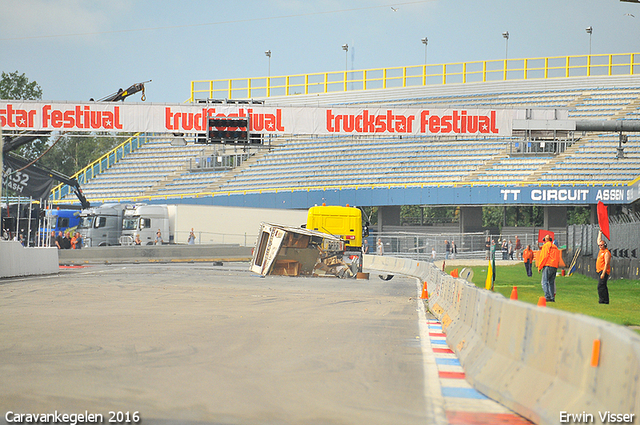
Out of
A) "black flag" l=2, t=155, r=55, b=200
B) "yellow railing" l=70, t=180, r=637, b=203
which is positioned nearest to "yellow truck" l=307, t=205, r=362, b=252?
"black flag" l=2, t=155, r=55, b=200

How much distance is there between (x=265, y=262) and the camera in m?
26.7

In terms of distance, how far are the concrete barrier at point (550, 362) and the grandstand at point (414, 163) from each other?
137ft

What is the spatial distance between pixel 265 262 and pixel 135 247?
1562 centimetres

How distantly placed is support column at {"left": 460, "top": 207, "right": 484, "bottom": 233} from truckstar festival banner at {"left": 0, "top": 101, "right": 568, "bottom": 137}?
24307 millimetres

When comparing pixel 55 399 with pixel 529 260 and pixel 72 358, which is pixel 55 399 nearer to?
pixel 72 358

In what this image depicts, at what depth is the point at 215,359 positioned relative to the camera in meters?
8.91

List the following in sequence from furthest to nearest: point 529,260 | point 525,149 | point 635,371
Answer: point 525,149, point 529,260, point 635,371

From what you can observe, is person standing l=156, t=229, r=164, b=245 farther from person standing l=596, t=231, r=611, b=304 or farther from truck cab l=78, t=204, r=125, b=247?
person standing l=596, t=231, r=611, b=304

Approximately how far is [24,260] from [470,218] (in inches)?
1432

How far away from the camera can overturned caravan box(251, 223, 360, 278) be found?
25969 mm

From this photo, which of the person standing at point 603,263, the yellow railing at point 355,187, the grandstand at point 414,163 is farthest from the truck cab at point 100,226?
the person standing at point 603,263

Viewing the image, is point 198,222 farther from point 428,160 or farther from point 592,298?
point 592,298

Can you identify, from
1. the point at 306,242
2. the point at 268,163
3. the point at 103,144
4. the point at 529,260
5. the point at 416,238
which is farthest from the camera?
the point at 103,144

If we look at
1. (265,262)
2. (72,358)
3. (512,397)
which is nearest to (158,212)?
(265,262)
